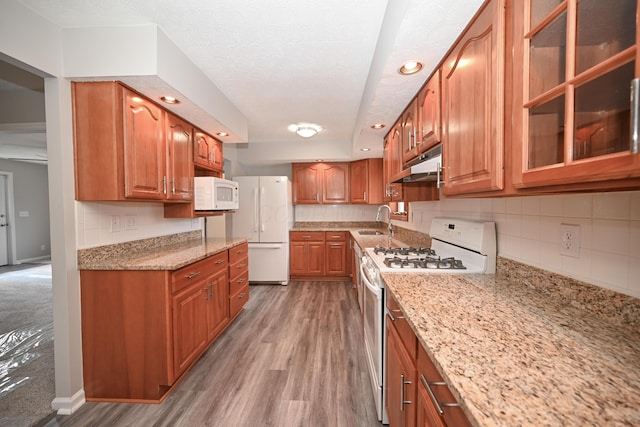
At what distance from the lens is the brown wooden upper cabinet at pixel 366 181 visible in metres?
4.76

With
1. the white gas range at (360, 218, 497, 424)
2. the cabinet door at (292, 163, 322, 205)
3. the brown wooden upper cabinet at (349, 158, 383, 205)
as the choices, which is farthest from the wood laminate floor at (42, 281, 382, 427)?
the cabinet door at (292, 163, 322, 205)

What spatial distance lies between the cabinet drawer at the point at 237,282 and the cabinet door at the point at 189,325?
57cm

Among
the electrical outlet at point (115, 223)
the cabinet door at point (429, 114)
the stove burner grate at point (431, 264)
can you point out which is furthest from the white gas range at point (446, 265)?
the electrical outlet at point (115, 223)

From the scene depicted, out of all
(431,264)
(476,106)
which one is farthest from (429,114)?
(431,264)

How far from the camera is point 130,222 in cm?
231

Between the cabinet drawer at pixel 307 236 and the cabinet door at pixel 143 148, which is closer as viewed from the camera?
the cabinet door at pixel 143 148

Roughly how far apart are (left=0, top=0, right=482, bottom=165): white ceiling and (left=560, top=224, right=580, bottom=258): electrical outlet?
0.99 metres

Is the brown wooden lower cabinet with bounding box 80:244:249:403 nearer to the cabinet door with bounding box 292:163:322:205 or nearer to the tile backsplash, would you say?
the tile backsplash

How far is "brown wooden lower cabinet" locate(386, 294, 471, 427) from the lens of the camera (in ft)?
2.47

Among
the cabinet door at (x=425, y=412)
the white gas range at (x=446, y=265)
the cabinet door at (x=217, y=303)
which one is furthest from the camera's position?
the cabinet door at (x=217, y=303)

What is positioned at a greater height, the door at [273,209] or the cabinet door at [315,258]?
the door at [273,209]

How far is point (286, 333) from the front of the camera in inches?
110

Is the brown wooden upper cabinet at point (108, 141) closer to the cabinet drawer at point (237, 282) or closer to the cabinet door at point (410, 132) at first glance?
the cabinet drawer at point (237, 282)

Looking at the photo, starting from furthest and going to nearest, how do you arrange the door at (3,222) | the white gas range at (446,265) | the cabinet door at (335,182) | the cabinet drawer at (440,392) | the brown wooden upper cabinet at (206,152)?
the door at (3,222), the cabinet door at (335,182), the brown wooden upper cabinet at (206,152), the white gas range at (446,265), the cabinet drawer at (440,392)
